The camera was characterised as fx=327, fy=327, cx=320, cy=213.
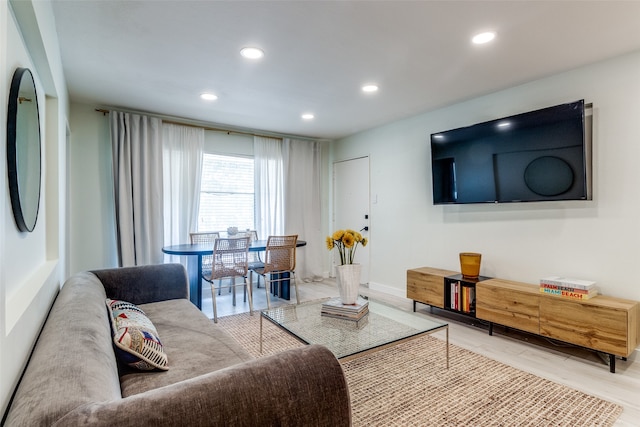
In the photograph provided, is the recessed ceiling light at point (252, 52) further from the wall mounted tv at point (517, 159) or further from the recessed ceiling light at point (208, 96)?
the wall mounted tv at point (517, 159)

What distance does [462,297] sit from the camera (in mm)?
3266

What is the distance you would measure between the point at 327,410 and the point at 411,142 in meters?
3.84

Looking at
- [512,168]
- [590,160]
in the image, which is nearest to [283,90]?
[512,168]

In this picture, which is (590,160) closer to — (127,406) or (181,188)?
(127,406)

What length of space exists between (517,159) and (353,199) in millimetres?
2583

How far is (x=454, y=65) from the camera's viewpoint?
2723 mm

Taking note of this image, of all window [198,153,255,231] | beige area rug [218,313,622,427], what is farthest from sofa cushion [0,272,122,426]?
window [198,153,255,231]

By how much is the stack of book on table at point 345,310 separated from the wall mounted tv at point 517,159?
6.05ft

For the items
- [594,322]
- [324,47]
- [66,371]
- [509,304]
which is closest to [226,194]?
[324,47]

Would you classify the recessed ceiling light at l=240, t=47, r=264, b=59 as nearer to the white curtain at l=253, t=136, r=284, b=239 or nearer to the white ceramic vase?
the white ceramic vase

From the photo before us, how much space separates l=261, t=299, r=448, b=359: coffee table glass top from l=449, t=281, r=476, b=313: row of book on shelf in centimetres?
105

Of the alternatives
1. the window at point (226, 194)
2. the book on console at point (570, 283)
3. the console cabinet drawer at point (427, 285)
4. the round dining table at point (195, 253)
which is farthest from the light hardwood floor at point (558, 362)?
the window at point (226, 194)

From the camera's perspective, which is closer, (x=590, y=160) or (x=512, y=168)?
(x=590, y=160)

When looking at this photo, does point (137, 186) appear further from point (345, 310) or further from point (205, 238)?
point (345, 310)
